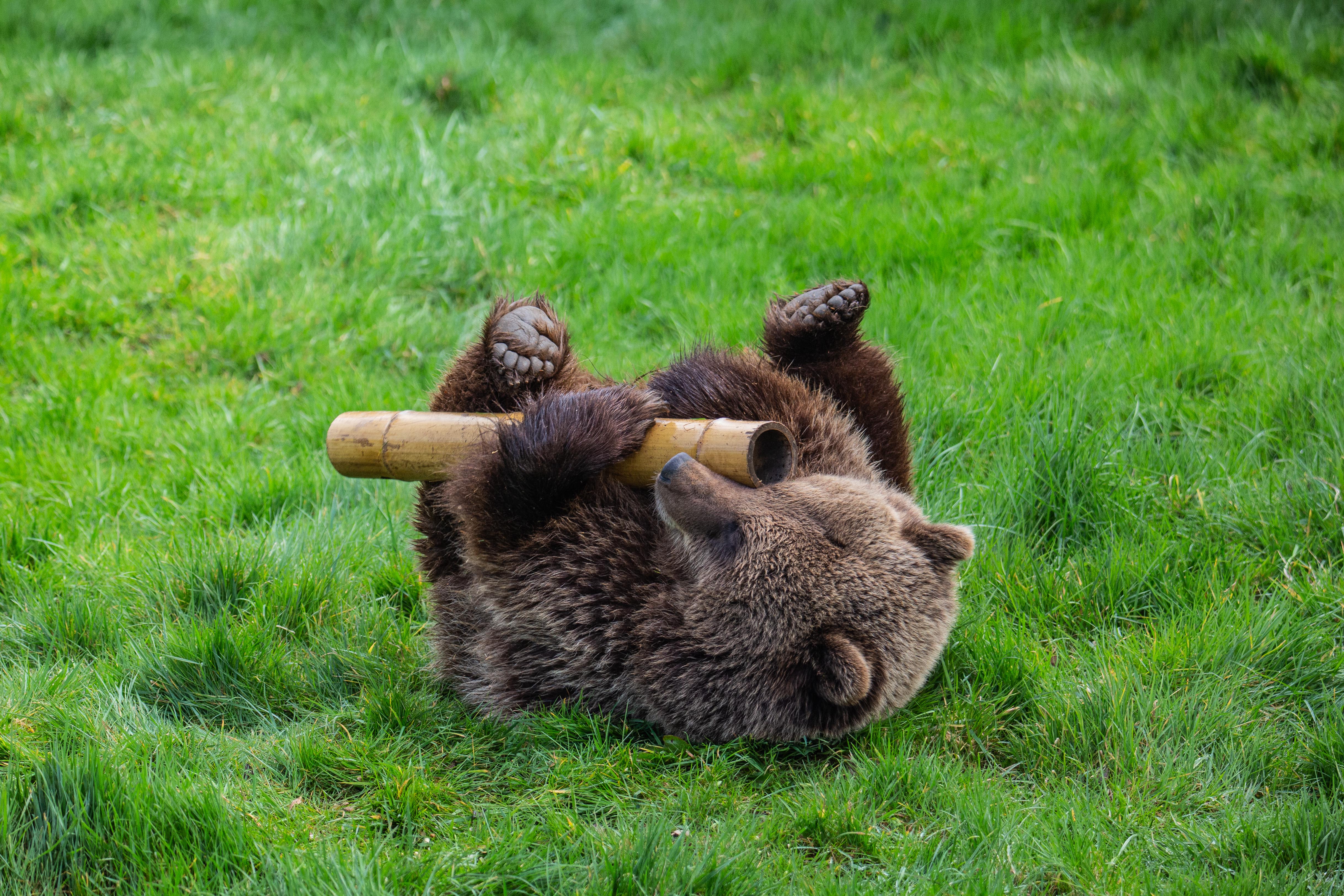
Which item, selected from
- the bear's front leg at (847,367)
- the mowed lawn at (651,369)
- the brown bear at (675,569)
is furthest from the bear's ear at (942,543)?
the bear's front leg at (847,367)

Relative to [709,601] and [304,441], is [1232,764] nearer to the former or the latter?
[709,601]

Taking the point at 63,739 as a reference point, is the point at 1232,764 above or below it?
below

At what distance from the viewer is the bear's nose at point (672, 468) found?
10.9 feet

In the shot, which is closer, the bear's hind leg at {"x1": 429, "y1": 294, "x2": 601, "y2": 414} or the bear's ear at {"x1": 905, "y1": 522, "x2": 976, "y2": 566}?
the bear's ear at {"x1": 905, "y1": 522, "x2": 976, "y2": 566}

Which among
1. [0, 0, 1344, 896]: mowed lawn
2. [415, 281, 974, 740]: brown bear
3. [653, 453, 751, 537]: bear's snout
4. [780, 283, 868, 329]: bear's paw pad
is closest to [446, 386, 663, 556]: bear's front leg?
[415, 281, 974, 740]: brown bear

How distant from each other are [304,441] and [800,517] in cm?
272

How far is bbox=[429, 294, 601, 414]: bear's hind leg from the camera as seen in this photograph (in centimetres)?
398

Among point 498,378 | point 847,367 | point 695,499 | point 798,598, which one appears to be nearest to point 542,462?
point 695,499

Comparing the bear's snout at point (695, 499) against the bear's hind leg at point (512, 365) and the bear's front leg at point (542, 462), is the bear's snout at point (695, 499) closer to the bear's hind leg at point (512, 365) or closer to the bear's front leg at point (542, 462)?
the bear's front leg at point (542, 462)

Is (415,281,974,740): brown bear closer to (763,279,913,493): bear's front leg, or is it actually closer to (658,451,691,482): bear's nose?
A: (658,451,691,482): bear's nose

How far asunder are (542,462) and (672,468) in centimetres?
45

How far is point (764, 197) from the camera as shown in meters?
7.11

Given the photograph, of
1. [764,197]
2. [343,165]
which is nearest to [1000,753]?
[764,197]

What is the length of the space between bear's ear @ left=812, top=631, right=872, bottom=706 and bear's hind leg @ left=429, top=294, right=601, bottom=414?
54.1 inches
